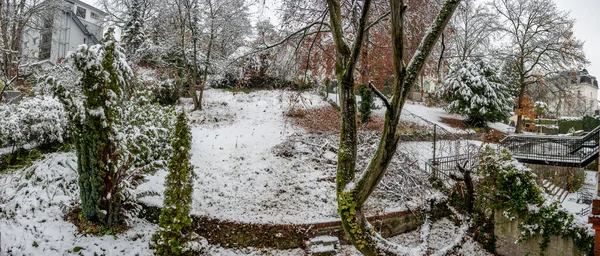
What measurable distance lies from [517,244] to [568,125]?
2069 cm

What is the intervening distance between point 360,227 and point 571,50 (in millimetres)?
18902

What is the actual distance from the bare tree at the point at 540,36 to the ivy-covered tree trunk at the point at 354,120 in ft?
51.3

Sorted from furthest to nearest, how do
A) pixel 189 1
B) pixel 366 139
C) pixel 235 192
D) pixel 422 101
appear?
pixel 422 101, pixel 189 1, pixel 366 139, pixel 235 192

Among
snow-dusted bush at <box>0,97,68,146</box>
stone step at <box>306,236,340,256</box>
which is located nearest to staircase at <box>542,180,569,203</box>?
stone step at <box>306,236,340,256</box>

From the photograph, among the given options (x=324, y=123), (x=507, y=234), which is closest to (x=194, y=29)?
(x=324, y=123)

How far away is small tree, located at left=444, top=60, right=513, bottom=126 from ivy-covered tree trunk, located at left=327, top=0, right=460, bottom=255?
15106 millimetres

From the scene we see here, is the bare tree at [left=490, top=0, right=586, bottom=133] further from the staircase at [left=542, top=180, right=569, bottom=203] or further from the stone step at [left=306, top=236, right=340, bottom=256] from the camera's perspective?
the stone step at [left=306, top=236, right=340, bottom=256]

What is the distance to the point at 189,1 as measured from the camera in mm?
12289

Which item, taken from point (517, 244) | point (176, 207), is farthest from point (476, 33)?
point (176, 207)

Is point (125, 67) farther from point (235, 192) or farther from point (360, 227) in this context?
point (360, 227)

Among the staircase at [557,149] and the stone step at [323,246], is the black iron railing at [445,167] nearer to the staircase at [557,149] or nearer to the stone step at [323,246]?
the staircase at [557,149]

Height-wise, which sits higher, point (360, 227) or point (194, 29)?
point (194, 29)

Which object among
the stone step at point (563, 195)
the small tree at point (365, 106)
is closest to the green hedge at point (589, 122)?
the stone step at point (563, 195)

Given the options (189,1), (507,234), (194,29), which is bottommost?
(507,234)
